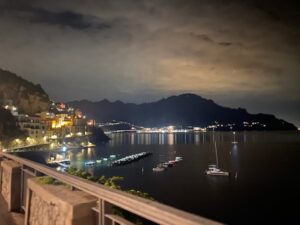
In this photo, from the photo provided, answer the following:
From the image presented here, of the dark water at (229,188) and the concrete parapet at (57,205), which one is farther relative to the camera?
the dark water at (229,188)

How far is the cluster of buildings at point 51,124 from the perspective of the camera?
93.2 metres

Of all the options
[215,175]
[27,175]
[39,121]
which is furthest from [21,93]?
[27,175]

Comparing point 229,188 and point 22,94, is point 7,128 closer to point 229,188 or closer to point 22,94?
point 22,94

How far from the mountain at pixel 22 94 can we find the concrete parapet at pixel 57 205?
100m

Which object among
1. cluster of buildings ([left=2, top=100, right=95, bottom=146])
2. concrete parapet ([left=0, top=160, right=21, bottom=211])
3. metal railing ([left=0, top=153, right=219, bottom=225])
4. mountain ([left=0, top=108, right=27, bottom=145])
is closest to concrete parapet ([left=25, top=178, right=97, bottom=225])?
metal railing ([left=0, top=153, right=219, bottom=225])

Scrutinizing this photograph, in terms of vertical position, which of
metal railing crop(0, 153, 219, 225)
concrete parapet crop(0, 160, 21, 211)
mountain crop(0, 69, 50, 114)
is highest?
mountain crop(0, 69, 50, 114)

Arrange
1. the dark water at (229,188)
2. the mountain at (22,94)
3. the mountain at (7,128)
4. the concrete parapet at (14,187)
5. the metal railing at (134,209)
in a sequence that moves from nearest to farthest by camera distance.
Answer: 1. the metal railing at (134,209)
2. the concrete parapet at (14,187)
3. the dark water at (229,188)
4. the mountain at (7,128)
5. the mountain at (22,94)

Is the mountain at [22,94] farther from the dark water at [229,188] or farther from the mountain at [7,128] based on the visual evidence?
the dark water at [229,188]

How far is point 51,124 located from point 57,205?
377 feet

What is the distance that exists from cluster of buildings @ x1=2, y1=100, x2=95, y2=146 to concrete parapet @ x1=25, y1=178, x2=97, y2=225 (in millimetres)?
89213

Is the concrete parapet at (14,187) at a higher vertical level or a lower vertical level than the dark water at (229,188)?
higher

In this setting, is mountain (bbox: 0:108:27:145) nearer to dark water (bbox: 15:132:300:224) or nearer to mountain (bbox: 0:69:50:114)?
dark water (bbox: 15:132:300:224)

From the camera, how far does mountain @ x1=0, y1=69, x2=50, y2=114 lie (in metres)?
103

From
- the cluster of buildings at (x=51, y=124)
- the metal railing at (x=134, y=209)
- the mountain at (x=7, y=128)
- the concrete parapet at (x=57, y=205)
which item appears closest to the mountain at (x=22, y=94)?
the cluster of buildings at (x=51, y=124)
